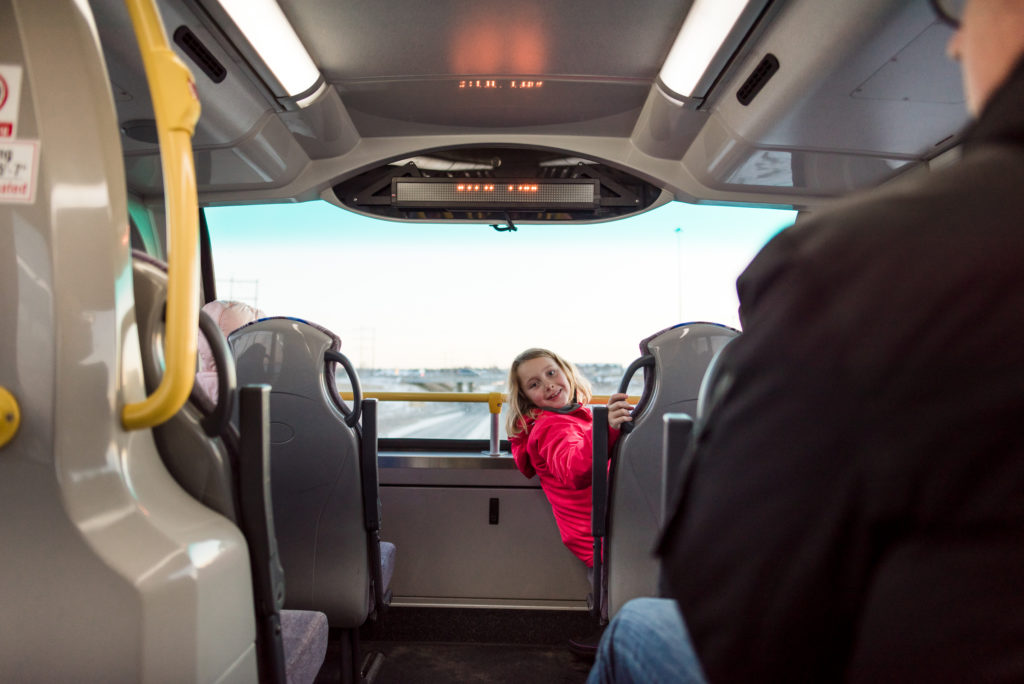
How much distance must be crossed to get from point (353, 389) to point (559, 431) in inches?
39.0

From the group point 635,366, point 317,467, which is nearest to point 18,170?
point 317,467

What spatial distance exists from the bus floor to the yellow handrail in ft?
3.84

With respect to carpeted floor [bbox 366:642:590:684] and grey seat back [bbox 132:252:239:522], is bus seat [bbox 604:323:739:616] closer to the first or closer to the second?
carpeted floor [bbox 366:642:590:684]

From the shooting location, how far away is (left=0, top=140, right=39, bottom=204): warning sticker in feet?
2.79

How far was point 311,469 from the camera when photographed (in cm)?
233

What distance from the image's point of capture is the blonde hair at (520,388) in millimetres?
3084

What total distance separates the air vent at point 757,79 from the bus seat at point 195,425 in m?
2.40

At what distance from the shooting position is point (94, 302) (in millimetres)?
880


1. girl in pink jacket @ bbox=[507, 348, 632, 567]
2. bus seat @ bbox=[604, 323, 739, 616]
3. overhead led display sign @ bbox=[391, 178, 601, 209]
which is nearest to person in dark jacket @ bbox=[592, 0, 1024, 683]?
bus seat @ bbox=[604, 323, 739, 616]

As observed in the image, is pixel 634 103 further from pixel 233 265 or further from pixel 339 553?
pixel 233 265

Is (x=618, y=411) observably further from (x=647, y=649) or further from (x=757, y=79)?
(x=757, y=79)

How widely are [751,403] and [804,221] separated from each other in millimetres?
170

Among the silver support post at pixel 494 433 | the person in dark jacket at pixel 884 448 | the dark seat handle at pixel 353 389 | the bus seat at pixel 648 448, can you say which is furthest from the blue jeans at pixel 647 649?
the silver support post at pixel 494 433

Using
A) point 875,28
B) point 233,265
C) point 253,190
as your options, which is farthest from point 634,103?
point 233,265
